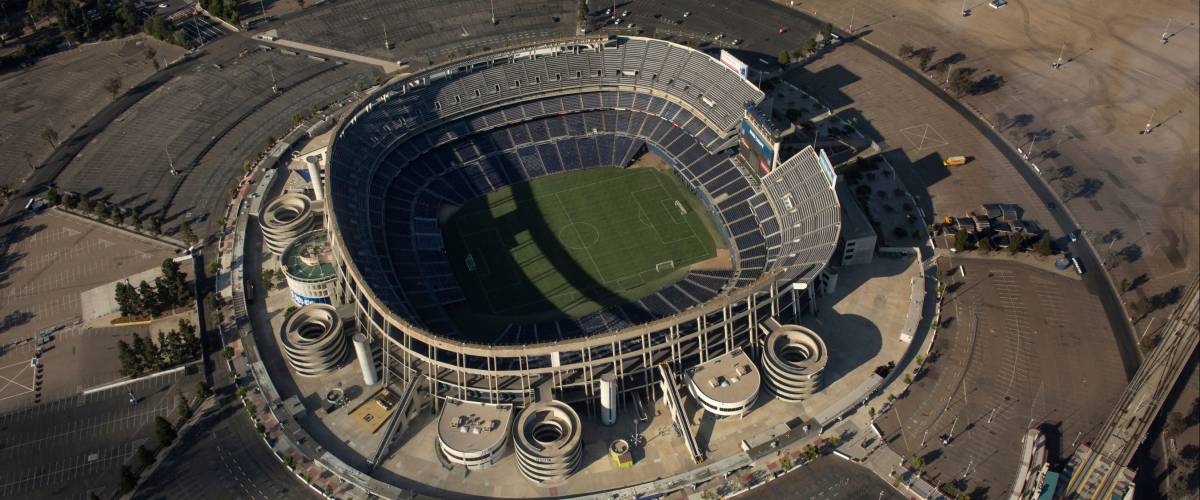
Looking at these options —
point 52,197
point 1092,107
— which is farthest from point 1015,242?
point 52,197

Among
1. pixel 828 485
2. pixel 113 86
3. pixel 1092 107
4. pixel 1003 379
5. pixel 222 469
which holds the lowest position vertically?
pixel 828 485

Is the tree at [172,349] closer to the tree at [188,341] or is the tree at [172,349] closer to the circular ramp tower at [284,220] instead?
the tree at [188,341]

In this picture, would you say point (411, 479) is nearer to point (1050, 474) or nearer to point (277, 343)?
point (277, 343)

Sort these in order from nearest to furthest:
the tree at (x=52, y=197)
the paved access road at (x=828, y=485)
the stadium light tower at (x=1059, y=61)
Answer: the paved access road at (x=828, y=485) → the tree at (x=52, y=197) → the stadium light tower at (x=1059, y=61)

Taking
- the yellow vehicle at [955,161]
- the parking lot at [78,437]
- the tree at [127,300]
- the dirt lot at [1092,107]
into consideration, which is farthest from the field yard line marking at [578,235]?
the dirt lot at [1092,107]

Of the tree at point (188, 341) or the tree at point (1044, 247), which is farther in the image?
the tree at point (1044, 247)

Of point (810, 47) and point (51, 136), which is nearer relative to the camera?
point (51, 136)

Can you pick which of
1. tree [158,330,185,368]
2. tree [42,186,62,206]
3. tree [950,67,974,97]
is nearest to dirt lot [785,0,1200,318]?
tree [950,67,974,97]

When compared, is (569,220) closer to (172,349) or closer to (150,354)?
(172,349)
